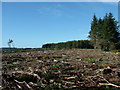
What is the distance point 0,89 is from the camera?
391cm

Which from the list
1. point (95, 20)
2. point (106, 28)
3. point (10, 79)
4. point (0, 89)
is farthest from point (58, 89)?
point (95, 20)

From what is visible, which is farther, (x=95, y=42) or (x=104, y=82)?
(x=95, y=42)

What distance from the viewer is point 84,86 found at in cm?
422

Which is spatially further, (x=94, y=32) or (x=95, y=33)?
(x=94, y=32)

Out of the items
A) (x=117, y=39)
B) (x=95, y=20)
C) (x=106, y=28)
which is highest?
(x=95, y=20)

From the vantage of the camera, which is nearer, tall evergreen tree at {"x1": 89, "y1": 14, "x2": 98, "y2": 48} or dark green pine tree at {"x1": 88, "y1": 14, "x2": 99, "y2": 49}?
dark green pine tree at {"x1": 88, "y1": 14, "x2": 99, "y2": 49}

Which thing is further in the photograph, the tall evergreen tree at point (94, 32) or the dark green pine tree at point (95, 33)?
the tall evergreen tree at point (94, 32)

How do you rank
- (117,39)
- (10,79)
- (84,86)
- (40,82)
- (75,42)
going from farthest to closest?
1. (75,42)
2. (117,39)
3. (10,79)
4. (40,82)
5. (84,86)

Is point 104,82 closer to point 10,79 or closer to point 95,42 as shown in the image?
point 10,79

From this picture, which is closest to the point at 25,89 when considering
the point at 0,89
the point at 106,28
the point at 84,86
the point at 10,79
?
the point at 0,89

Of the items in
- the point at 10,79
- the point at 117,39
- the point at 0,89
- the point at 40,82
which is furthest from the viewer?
the point at 117,39

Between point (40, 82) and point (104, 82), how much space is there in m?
1.83

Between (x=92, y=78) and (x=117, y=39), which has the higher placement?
(x=117, y=39)

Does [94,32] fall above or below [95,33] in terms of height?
above
